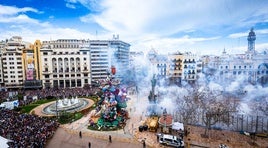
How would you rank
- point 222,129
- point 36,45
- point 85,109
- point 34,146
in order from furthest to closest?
1. point 36,45
2. point 85,109
3. point 222,129
4. point 34,146

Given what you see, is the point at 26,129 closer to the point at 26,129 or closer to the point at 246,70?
the point at 26,129

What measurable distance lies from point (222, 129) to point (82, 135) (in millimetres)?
21582

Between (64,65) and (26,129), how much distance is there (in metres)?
41.0

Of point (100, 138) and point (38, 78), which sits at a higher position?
point (38, 78)

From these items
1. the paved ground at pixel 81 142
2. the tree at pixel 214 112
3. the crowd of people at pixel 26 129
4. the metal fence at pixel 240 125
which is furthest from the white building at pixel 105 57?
the metal fence at pixel 240 125

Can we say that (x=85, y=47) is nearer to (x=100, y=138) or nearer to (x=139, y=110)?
(x=139, y=110)

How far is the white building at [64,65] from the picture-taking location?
203 feet

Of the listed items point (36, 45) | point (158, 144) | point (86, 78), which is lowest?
point (158, 144)

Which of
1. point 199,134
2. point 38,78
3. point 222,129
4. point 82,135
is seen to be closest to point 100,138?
point 82,135

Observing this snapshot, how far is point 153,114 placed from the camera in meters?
33.1

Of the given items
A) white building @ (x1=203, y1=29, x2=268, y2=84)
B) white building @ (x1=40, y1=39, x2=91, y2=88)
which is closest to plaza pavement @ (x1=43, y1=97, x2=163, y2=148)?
white building @ (x1=40, y1=39, x2=91, y2=88)

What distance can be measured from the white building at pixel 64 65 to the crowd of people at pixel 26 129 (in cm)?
3148

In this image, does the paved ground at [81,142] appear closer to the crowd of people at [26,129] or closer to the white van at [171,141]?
the crowd of people at [26,129]

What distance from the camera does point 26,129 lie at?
25078 millimetres
